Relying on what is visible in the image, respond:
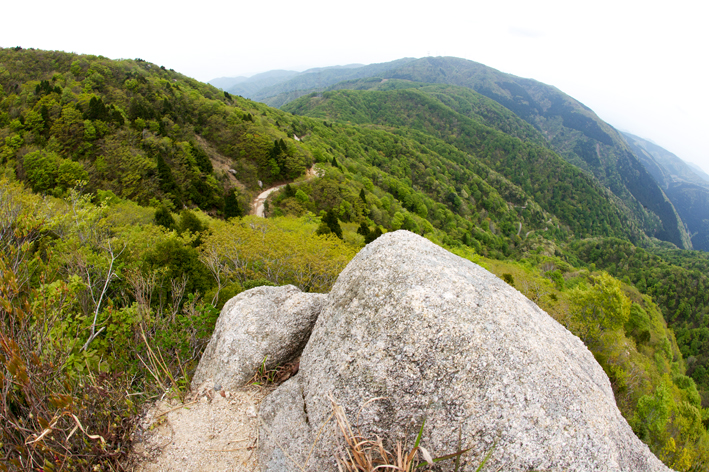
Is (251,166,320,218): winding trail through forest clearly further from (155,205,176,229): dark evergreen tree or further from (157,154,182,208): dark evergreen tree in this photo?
(155,205,176,229): dark evergreen tree

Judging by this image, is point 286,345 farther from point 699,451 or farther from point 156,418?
point 699,451

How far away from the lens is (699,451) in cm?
2391

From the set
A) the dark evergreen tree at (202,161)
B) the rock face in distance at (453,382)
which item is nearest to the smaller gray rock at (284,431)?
the rock face in distance at (453,382)

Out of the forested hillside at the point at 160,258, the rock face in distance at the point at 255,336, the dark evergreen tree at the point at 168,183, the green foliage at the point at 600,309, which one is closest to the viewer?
the forested hillside at the point at 160,258

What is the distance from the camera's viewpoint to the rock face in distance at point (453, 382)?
15.1ft

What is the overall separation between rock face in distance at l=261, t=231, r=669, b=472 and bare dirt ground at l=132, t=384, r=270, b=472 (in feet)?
1.49

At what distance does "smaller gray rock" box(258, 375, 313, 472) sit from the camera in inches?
209

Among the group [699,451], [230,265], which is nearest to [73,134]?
[230,265]

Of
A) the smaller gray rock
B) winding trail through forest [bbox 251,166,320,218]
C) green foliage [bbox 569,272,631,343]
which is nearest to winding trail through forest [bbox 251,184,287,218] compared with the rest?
winding trail through forest [bbox 251,166,320,218]

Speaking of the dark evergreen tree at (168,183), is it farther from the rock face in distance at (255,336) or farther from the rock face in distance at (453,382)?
the rock face in distance at (453,382)

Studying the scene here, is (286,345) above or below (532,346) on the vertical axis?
below

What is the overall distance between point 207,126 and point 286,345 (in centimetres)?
7329

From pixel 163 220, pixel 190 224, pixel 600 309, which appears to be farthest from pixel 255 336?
pixel 163 220

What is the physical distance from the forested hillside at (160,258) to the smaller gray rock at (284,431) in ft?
7.30
